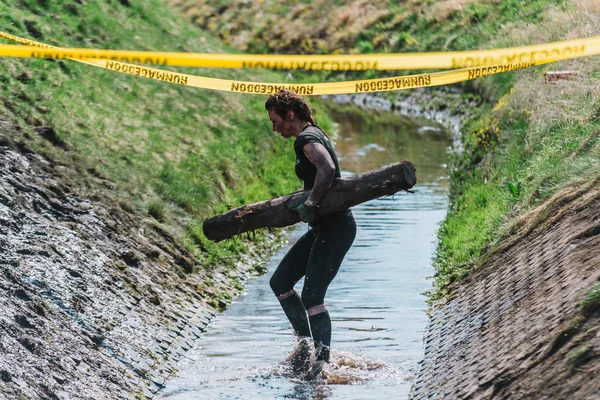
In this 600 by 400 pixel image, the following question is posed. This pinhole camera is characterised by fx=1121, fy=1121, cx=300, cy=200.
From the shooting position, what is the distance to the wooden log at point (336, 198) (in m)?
8.85

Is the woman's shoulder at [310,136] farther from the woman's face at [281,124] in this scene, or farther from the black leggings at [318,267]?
the black leggings at [318,267]

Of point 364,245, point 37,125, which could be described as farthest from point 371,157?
point 37,125

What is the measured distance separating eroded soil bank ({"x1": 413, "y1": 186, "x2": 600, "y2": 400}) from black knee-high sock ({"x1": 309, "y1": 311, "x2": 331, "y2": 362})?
79 cm

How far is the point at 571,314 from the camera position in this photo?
6.76 metres

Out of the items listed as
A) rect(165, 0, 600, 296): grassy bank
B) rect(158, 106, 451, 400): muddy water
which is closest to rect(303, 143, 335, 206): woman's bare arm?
rect(158, 106, 451, 400): muddy water

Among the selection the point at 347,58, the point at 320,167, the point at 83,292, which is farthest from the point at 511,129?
the point at 83,292

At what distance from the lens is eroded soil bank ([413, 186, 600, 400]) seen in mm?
6212

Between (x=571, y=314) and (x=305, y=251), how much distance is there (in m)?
2.91

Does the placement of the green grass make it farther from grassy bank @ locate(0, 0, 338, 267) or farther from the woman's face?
grassy bank @ locate(0, 0, 338, 267)

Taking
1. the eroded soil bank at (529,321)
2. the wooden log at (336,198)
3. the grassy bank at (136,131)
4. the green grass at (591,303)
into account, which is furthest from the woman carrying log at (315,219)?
the grassy bank at (136,131)

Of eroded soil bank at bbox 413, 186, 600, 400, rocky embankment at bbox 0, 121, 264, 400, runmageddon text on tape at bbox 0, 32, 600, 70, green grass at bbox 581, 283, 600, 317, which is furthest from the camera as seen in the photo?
runmageddon text on tape at bbox 0, 32, 600, 70

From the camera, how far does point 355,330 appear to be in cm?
1046

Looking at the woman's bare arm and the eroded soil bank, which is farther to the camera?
the woman's bare arm

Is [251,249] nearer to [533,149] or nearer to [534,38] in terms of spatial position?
A: [533,149]
